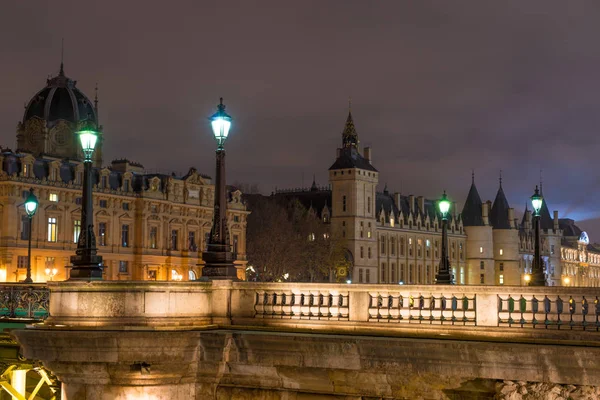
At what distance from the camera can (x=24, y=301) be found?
26.4 m

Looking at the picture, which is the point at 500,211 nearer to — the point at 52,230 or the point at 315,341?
the point at 52,230

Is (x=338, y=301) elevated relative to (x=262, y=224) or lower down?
lower down

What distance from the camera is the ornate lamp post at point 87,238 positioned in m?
21.9

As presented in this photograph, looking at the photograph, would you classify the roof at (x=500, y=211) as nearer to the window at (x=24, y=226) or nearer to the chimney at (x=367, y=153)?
the chimney at (x=367, y=153)

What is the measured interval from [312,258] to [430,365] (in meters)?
114

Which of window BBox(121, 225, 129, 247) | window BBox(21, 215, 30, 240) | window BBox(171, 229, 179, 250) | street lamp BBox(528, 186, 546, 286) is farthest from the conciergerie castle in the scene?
street lamp BBox(528, 186, 546, 286)

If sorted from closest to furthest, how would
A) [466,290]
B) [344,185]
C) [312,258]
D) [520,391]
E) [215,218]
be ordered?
[520,391] → [466,290] → [215,218] → [312,258] → [344,185]

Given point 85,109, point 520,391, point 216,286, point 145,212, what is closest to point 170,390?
point 216,286

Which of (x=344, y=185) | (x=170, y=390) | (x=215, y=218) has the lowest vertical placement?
(x=170, y=390)

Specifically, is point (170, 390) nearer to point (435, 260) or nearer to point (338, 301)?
point (338, 301)

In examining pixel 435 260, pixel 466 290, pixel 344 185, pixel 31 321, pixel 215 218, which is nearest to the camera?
pixel 466 290

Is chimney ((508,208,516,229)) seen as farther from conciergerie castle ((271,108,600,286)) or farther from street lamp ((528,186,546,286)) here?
street lamp ((528,186,546,286))

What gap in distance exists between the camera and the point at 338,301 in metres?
19.1

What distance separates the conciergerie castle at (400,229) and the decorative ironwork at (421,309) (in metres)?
126
